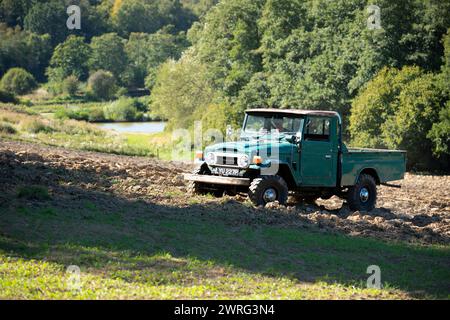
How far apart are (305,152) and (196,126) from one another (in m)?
46.4

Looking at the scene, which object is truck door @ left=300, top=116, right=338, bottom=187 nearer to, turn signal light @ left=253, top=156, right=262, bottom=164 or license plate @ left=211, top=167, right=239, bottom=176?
turn signal light @ left=253, top=156, right=262, bottom=164

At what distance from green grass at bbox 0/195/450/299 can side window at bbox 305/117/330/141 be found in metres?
2.73

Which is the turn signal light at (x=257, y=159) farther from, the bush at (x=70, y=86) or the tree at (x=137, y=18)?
the tree at (x=137, y=18)

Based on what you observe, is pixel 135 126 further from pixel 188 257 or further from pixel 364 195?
pixel 188 257

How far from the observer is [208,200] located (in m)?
19.6

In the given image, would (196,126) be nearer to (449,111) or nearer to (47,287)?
(449,111)

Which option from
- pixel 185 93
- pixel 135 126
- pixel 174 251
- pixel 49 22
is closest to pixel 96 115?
pixel 135 126

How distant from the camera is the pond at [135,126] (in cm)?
9031

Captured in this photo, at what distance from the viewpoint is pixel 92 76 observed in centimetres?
11700

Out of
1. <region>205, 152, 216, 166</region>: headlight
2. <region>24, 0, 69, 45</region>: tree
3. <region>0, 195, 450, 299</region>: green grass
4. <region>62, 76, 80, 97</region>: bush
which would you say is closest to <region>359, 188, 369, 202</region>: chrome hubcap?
<region>0, 195, 450, 299</region>: green grass

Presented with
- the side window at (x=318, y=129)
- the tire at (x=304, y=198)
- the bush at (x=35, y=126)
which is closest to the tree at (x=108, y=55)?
the bush at (x=35, y=126)

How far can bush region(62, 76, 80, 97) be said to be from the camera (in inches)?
4382

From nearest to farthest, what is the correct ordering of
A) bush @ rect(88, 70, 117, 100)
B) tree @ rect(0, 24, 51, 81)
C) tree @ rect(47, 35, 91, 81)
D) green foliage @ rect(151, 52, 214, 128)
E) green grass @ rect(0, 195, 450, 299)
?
green grass @ rect(0, 195, 450, 299) < green foliage @ rect(151, 52, 214, 128) < bush @ rect(88, 70, 117, 100) < tree @ rect(47, 35, 91, 81) < tree @ rect(0, 24, 51, 81)

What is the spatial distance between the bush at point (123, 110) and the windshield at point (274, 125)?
82.7 m
